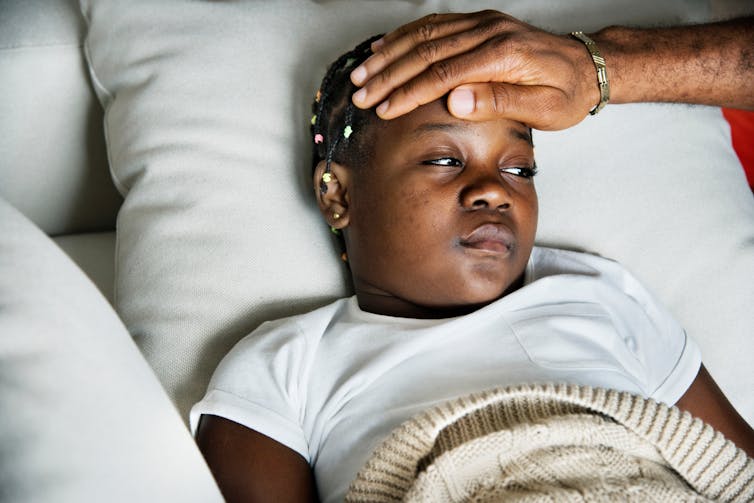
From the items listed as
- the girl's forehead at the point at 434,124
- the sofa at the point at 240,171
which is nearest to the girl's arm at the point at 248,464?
the sofa at the point at 240,171

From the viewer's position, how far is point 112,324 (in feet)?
2.28

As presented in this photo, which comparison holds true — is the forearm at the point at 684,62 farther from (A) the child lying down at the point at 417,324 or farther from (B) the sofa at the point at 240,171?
(A) the child lying down at the point at 417,324

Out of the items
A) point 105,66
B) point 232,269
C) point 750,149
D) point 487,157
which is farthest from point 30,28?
point 750,149

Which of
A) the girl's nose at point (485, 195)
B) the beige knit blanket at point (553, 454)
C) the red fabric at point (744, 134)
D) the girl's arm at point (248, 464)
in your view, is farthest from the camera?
the red fabric at point (744, 134)

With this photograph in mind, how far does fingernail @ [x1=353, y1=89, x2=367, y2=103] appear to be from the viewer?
1.15 metres

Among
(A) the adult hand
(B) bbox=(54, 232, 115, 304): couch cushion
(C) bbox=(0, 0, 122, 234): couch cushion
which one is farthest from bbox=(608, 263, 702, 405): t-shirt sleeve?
(C) bbox=(0, 0, 122, 234): couch cushion

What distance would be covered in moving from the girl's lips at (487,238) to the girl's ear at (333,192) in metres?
0.24

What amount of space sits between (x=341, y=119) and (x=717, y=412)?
0.79 meters

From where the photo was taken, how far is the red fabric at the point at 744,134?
187 cm

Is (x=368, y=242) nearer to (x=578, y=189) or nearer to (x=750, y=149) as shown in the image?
(x=578, y=189)

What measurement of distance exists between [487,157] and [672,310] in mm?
486

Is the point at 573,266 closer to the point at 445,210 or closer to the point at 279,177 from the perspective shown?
the point at 445,210

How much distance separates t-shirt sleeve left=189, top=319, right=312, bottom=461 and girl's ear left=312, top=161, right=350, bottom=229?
21 centimetres

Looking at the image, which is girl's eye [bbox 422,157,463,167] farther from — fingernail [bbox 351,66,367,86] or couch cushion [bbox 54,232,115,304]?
couch cushion [bbox 54,232,115,304]
